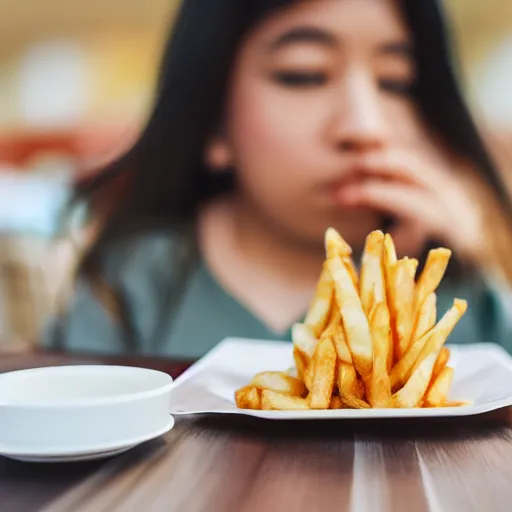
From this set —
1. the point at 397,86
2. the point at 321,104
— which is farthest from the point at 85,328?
the point at 397,86

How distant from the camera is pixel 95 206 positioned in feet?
8.55

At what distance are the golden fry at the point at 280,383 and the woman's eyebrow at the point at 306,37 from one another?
5.79 feet

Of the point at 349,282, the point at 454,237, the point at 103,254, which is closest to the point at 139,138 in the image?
the point at 103,254

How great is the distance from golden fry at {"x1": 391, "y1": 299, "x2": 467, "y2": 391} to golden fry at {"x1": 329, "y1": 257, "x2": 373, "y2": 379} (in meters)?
0.05

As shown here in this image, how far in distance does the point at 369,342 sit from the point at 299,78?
176cm

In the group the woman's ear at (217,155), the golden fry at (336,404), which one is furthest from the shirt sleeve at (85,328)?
the golden fry at (336,404)

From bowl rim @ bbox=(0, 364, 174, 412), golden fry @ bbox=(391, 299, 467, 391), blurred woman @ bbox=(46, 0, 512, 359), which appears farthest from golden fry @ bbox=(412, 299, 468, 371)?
blurred woman @ bbox=(46, 0, 512, 359)

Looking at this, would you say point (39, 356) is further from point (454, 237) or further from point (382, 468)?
point (454, 237)

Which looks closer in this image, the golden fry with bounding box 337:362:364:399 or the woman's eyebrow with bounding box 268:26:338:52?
the golden fry with bounding box 337:362:364:399

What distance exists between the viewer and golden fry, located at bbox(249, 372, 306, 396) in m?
0.86

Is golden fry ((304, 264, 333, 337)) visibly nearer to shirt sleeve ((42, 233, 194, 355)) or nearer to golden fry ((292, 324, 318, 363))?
golden fry ((292, 324, 318, 363))

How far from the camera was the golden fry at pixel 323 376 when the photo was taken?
81 cm

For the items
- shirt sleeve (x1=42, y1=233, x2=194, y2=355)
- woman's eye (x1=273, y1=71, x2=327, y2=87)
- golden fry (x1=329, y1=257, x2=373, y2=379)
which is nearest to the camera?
golden fry (x1=329, y1=257, x2=373, y2=379)

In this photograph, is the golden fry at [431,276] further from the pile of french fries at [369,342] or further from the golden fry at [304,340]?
the golden fry at [304,340]
